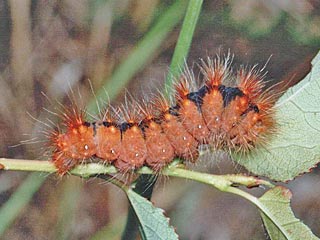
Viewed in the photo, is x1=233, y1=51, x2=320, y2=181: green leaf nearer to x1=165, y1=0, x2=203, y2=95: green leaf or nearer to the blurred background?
x1=165, y1=0, x2=203, y2=95: green leaf

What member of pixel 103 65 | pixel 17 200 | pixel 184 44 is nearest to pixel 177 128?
pixel 184 44

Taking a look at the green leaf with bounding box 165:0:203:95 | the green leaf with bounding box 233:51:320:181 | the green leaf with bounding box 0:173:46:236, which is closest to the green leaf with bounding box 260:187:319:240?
the green leaf with bounding box 233:51:320:181

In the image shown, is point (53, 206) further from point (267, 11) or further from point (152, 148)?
point (152, 148)

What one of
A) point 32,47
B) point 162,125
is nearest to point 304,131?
point 162,125

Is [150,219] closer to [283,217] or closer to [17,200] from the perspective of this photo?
[283,217]

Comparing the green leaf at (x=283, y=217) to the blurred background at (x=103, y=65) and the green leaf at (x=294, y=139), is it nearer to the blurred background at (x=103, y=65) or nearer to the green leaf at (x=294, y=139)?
the green leaf at (x=294, y=139)

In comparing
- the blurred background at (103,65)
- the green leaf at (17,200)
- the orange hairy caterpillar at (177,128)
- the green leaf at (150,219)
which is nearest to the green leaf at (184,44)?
the orange hairy caterpillar at (177,128)
